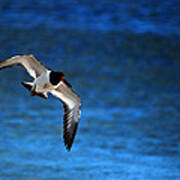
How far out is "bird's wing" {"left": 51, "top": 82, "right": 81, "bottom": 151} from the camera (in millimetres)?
7992

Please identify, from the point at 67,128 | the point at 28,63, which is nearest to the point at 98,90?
the point at 67,128

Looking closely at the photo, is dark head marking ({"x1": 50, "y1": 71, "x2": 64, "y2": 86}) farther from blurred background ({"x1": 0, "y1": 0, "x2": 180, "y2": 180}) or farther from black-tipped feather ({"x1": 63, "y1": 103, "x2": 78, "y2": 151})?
blurred background ({"x1": 0, "y1": 0, "x2": 180, "y2": 180})

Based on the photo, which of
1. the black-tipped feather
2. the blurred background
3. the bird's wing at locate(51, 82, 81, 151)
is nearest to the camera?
the bird's wing at locate(51, 82, 81, 151)

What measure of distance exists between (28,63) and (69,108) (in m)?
0.83

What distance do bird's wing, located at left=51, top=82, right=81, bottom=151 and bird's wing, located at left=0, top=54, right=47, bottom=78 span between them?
0.45 m

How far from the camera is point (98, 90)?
12.5 m

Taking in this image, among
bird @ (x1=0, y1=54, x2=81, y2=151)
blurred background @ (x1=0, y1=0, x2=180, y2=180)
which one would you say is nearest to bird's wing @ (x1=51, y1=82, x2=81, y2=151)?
bird @ (x1=0, y1=54, x2=81, y2=151)

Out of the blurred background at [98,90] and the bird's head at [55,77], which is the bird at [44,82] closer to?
the bird's head at [55,77]

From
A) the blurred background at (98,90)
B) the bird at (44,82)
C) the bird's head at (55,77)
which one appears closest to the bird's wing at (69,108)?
the bird at (44,82)

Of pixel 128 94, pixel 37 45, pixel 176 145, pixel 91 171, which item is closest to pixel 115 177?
pixel 91 171

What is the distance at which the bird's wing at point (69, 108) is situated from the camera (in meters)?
7.99

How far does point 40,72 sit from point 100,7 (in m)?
8.66

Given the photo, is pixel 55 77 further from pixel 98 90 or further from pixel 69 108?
pixel 98 90

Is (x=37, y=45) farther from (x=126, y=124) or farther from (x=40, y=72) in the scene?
(x=40, y=72)
